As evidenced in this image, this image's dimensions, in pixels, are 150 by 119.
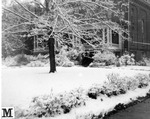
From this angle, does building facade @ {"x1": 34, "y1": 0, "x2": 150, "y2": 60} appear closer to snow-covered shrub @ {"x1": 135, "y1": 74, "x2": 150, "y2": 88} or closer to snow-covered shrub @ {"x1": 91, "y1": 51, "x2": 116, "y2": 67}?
snow-covered shrub @ {"x1": 91, "y1": 51, "x2": 116, "y2": 67}

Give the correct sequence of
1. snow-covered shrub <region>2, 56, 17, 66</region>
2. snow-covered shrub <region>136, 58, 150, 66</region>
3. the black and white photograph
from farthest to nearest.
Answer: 1. snow-covered shrub <region>136, 58, 150, 66</region>
2. snow-covered shrub <region>2, 56, 17, 66</region>
3. the black and white photograph

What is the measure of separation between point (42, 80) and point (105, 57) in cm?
282

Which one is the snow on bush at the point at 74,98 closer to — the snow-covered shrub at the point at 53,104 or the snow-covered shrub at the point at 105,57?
the snow-covered shrub at the point at 53,104

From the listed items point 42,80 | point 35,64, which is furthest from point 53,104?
point 35,64

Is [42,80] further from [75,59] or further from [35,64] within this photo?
[75,59]

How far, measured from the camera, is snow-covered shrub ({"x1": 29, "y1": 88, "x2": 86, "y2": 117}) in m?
4.66

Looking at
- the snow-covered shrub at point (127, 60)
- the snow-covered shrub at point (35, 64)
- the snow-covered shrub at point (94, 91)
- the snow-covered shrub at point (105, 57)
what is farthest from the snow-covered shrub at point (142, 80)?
the snow-covered shrub at point (35, 64)

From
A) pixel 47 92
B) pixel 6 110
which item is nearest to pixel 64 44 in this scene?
pixel 47 92

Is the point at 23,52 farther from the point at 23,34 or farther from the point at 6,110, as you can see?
the point at 6,110

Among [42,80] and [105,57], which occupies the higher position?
[105,57]

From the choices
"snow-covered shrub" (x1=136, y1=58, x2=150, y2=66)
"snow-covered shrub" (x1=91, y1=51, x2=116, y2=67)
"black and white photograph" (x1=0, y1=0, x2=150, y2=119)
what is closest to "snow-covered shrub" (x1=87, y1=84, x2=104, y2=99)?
"black and white photograph" (x1=0, y1=0, x2=150, y2=119)

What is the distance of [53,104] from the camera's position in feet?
15.9

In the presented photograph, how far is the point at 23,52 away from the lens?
6.76 m

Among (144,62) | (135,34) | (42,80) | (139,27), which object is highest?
(139,27)
